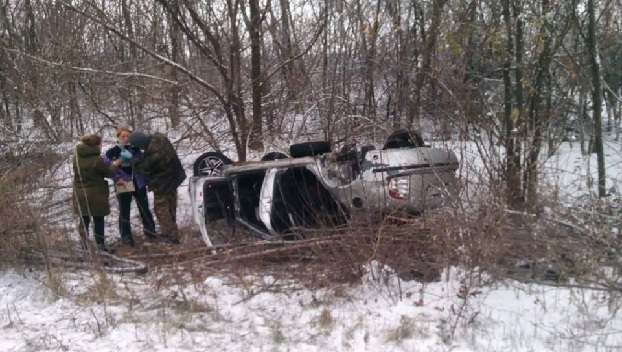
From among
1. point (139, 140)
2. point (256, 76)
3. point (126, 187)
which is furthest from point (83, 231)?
point (256, 76)

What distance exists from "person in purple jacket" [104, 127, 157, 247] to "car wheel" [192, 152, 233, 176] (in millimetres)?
776

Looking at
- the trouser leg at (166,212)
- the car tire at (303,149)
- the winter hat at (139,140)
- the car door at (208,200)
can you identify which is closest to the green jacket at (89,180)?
the winter hat at (139,140)

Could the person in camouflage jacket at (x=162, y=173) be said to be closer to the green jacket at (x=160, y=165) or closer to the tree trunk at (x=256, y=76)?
the green jacket at (x=160, y=165)

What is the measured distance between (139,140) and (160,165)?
41 centimetres

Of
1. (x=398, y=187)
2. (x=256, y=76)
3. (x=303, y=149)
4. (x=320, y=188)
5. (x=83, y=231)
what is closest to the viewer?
(x=398, y=187)

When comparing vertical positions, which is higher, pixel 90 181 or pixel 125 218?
pixel 90 181

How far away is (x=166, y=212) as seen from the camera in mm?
8445

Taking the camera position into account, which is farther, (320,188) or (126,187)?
(126,187)

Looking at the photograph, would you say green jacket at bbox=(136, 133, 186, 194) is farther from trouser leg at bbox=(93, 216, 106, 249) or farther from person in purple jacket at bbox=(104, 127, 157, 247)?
trouser leg at bbox=(93, 216, 106, 249)

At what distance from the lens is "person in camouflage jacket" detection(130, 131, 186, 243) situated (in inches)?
322

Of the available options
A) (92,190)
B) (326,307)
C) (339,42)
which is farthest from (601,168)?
(339,42)

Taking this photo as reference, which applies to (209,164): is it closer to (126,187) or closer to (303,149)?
(126,187)

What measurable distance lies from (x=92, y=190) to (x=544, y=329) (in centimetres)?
547

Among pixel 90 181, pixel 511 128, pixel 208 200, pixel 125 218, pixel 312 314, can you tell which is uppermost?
pixel 511 128
